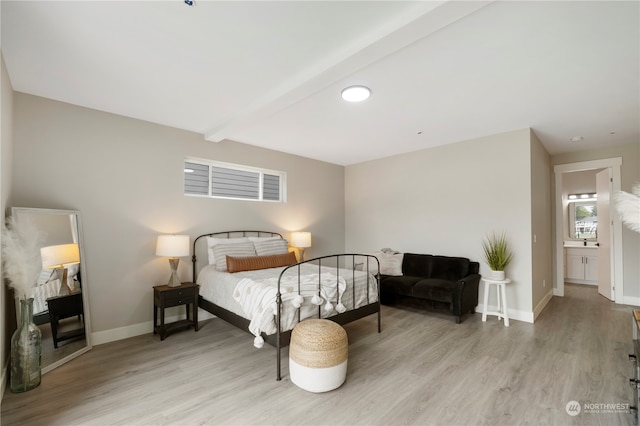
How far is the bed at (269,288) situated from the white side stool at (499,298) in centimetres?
160

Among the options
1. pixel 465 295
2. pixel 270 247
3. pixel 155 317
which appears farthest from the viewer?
pixel 270 247

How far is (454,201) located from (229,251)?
3.60 meters

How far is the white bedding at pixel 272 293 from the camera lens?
8.76ft

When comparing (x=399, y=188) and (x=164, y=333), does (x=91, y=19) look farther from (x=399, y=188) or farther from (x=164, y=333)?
(x=399, y=188)

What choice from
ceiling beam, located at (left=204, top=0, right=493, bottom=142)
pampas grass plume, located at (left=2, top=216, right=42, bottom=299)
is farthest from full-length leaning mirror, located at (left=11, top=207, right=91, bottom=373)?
ceiling beam, located at (left=204, top=0, right=493, bottom=142)

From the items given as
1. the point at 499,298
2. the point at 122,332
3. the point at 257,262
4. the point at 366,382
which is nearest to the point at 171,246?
the point at 257,262

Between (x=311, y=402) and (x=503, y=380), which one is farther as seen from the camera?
(x=503, y=380)

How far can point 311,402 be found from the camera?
88.7 inches

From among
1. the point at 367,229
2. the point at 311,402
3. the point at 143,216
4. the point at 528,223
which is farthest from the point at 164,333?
the point at 528,223

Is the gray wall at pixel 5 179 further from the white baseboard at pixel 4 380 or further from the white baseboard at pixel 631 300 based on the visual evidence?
the white baseboard at pixel 631 300

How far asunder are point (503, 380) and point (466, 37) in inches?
110

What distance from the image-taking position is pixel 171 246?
3.56 m

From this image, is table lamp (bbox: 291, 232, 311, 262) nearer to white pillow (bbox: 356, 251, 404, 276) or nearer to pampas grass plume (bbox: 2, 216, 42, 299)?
white pillow (bbox: 356, 251, 404, 276)

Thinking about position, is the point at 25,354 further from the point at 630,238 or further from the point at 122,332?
the point at 630,238
